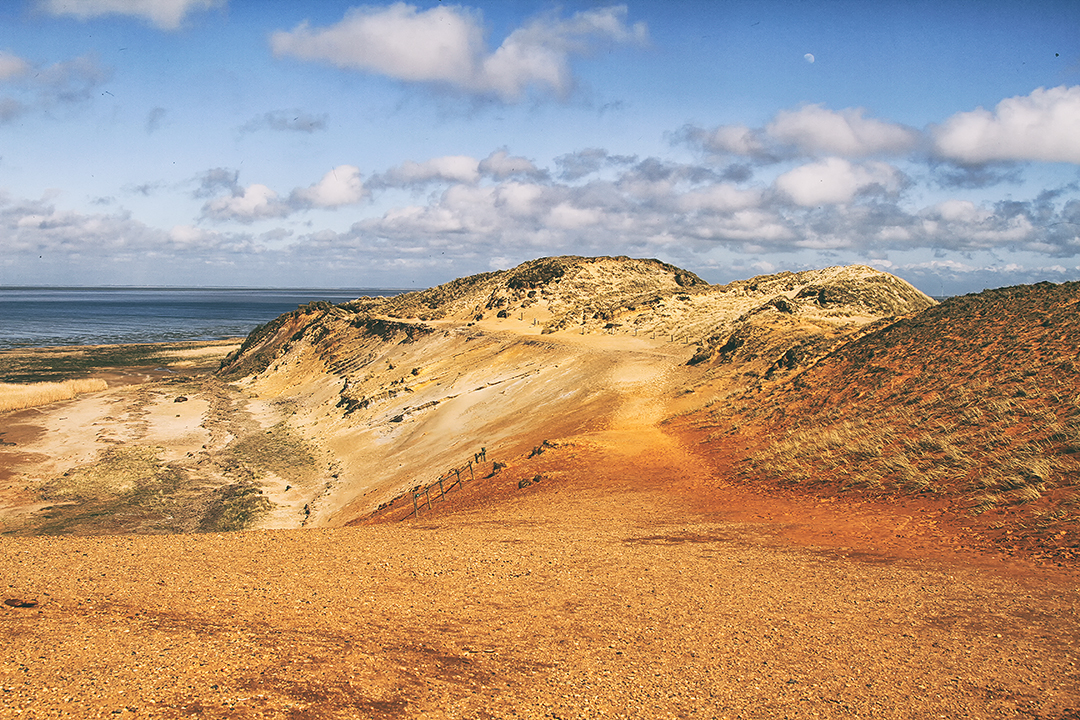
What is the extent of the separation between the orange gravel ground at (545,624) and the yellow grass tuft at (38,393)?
35431mm

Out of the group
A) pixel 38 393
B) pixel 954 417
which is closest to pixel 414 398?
pixel 954 417

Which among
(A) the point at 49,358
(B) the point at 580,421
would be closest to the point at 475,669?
(B) the point at 580,421

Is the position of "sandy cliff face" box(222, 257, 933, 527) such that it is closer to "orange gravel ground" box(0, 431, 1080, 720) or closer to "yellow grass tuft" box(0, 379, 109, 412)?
"orange gravel ground" box(0, 431, 1080, 720)

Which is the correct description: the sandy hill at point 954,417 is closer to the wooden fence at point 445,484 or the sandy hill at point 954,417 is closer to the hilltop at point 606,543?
the hilltop at point 606,543

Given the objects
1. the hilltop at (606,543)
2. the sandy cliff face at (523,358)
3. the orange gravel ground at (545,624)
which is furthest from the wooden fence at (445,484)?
the orange gravel ground at (545,624)

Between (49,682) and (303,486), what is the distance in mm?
20612

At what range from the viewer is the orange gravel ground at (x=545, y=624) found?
596 centimetres

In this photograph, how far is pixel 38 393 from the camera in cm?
4116

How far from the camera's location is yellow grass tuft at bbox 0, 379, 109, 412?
1521 inches

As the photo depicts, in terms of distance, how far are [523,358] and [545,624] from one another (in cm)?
2692

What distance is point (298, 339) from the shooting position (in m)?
59.3

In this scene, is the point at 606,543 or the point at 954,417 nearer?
the point at 606,543

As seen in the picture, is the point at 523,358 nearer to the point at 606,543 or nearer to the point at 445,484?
the point at 445,484

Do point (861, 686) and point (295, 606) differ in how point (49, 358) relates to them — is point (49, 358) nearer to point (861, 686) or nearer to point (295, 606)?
point (295, 606)
